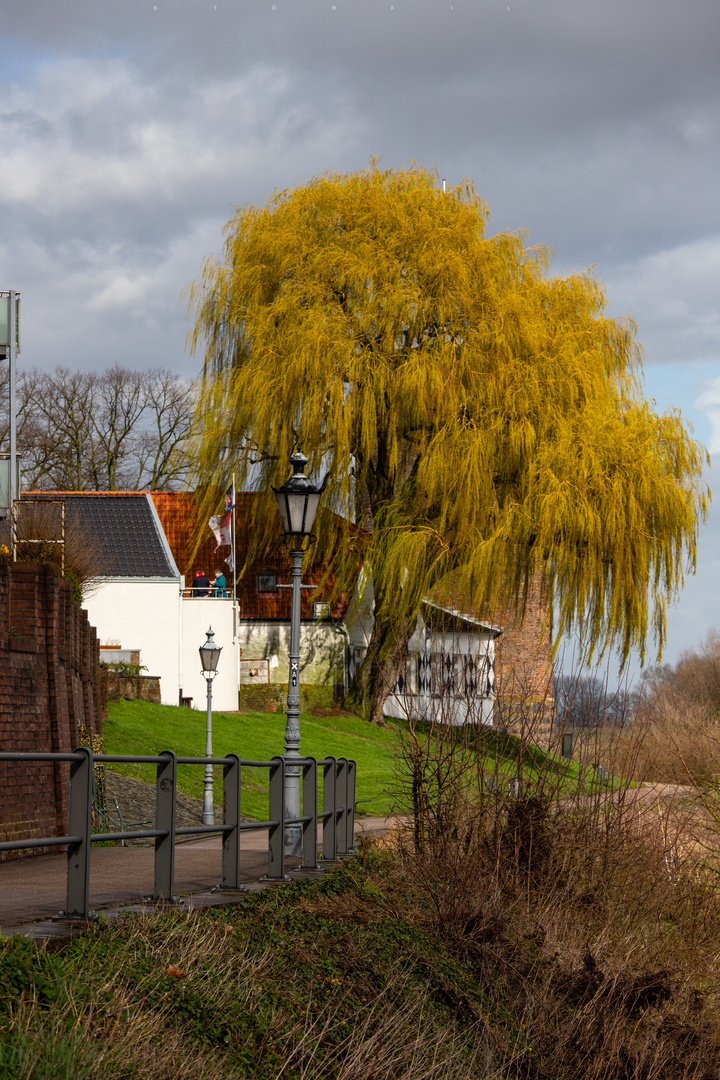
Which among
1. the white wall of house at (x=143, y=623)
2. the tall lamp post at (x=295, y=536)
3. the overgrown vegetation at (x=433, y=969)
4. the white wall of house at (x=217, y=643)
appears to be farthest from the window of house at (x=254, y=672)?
the tall lamp post at (x=295, y=536)

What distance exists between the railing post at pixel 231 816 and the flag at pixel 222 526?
2527cm

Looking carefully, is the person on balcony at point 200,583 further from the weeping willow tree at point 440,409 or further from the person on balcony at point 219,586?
the weeping willow tree at point 440,409

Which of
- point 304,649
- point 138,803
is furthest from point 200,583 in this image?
point 138,803

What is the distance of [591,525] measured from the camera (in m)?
27.7

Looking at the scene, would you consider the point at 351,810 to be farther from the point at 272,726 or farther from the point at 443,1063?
the point at 272,726

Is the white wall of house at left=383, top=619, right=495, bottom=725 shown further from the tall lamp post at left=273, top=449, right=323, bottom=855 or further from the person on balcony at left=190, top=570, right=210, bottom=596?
the person on balcony at left=190, top=570, right=210, bottom=596

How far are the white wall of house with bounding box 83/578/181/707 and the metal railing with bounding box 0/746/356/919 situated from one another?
2279 centimetres

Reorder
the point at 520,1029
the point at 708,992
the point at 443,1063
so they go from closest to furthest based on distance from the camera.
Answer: the point at 443,1063 → the point at 520,1029 → the point at 708,992

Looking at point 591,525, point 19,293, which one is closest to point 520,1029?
point 19,293

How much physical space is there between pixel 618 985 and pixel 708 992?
1129 millimetres

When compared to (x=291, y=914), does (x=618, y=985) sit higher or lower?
lower

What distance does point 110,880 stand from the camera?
9.48 metres

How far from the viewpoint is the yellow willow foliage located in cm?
2836

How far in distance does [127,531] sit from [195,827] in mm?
30705
